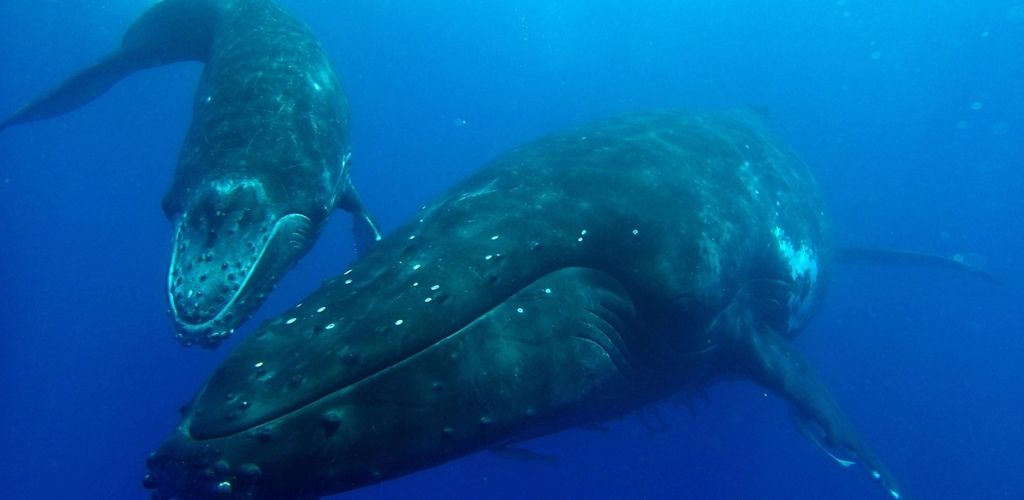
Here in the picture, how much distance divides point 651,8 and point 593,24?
36.5 feet

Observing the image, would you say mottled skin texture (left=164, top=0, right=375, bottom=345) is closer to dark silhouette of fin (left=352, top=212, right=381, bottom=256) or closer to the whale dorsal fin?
dark silhouette of fin (left=352, top=212, right=381, bottom=256)

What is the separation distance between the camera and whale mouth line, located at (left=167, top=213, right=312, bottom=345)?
5.10m

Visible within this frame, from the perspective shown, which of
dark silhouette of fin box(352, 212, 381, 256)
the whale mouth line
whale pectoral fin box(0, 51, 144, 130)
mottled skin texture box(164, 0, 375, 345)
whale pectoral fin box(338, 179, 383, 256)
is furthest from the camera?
whale pectoral fin box(0, 51, 144, 130)

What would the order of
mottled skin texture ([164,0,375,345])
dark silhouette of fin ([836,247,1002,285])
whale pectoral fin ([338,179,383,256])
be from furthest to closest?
dark silhouette of fin ([836,247,1002,285])
whale pectoral fin ([338,179,383,256])
mottled skin texture ([164,0,375,345])

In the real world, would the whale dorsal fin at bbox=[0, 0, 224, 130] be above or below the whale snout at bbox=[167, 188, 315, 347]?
above

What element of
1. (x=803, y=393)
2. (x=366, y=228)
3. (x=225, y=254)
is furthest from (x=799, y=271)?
(x=225, y=254)

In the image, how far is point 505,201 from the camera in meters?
6.30

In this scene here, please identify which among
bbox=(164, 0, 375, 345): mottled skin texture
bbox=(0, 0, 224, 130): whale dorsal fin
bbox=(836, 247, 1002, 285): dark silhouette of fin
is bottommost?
bbox=(836, 247, 1002, 285): dark silhouette of fin

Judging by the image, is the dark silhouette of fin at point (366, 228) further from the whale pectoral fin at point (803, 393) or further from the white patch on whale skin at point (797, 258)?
the white patch on whale skin at point (797, 258)

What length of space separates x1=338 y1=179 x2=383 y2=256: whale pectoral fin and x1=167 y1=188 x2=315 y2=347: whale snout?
2541mm

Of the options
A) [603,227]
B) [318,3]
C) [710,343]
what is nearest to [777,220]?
[710,343]

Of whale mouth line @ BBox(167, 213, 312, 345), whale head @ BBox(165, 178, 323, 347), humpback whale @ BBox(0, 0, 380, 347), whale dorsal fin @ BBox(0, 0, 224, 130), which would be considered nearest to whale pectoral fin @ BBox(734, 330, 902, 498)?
humpback whale @ BBox(0, 0, 380, 347)

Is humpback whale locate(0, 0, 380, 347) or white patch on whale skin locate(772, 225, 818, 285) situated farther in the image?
white patch on whale skin locate(772, 225, 818, 285)

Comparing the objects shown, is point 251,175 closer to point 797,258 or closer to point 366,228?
point 366,228
